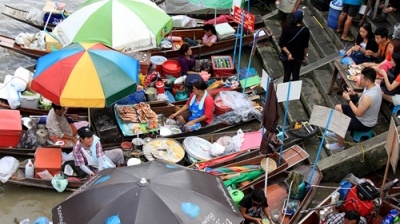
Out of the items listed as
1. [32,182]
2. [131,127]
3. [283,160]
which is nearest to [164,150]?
[131,127]

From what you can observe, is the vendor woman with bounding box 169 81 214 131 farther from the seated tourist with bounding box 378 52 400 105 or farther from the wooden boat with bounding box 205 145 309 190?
the seated tourist with bounding box 378 52 400 105

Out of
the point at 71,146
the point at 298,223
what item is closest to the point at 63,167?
the point at 71,146

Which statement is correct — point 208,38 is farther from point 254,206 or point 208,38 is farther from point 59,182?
point 254,206

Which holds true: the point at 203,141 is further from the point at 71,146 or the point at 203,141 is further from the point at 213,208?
the point at 213,208

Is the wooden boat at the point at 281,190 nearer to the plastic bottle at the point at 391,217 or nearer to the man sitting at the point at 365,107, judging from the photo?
the man sitting at the point at 365,107

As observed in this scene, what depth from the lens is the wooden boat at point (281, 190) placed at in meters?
7.66

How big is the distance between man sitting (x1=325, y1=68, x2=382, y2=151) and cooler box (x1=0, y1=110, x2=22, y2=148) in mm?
5339

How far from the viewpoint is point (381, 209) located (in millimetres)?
7484

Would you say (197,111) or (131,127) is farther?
(197,111)

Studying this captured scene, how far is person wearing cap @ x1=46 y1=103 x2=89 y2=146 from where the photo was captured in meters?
8.51

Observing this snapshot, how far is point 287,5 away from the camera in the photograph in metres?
11.9

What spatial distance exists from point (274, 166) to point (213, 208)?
2659 mm

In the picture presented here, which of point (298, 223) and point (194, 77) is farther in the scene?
point (194, 77)

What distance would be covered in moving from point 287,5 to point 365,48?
9.19 ft
